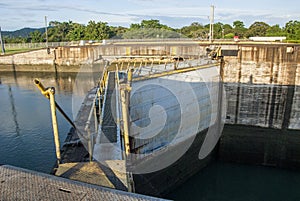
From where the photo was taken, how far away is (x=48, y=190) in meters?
3.71

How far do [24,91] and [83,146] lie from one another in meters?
19.8

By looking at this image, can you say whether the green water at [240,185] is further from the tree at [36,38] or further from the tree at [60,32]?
the tree at [36,38]

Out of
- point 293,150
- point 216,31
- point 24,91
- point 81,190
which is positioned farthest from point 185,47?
point 216,31

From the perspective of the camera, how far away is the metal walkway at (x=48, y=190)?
3516mm

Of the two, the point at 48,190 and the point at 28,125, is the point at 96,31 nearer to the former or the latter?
the point at 28,125

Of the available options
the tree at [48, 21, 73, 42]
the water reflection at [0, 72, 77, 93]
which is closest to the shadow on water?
the water reflection at [0, 72, 77, 93]

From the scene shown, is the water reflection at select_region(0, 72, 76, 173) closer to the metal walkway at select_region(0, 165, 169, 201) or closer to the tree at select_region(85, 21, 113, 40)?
the metal walkway at select_region(0, 165, 169, 201)

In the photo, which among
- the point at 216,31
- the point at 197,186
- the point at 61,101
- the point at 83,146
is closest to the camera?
the point at 83,146

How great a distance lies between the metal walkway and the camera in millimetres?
3516

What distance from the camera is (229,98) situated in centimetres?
1525

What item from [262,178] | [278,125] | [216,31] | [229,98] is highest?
[216,31]

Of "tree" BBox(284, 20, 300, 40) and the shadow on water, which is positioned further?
"tree" BBox(284, 20, 300, 40)

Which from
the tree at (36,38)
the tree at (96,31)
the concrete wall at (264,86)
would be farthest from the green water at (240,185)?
the tree at (36,38)

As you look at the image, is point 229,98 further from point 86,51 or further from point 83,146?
point 86,51
